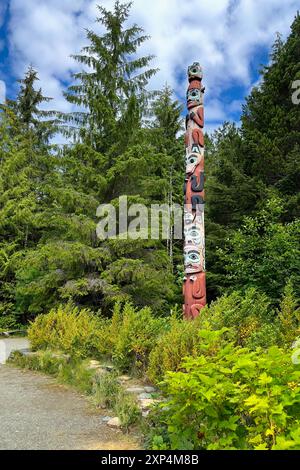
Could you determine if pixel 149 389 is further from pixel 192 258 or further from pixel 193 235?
pixel 193 235

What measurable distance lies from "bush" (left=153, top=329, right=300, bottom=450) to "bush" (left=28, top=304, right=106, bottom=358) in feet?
13.1

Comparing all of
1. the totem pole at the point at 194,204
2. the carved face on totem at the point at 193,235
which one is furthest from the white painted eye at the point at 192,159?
the carved face on totem at the point at 193,235

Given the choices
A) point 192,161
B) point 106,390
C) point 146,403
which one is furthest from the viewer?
point 192,161

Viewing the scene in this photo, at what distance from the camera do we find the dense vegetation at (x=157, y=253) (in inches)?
114

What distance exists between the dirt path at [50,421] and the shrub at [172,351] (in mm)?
906

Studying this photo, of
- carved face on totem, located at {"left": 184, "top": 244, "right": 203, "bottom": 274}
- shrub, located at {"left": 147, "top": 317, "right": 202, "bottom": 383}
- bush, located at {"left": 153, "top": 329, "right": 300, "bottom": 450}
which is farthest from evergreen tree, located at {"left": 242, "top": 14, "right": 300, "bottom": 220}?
bush, located at {"left": 153, "top": 329, "right": 300, "bottom": 450}

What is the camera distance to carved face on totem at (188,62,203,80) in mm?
9797

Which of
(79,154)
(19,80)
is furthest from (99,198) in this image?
(19,80)

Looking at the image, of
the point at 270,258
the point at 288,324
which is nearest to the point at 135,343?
the point at 288,324

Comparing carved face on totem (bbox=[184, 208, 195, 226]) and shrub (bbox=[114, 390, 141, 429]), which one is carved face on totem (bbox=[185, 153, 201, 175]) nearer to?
carved face on totem (bbox=[184, 208, 195, 226])

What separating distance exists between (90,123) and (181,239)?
1025 centimetres

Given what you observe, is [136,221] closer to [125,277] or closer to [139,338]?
[125,277]

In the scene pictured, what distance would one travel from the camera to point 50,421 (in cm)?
449

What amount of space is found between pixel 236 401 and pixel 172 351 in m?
2.54
